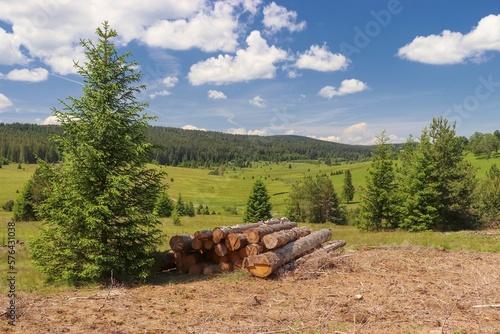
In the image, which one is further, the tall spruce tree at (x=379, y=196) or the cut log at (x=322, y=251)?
the tall spruce tree at (x=379, y=196)

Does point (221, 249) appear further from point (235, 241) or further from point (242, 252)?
point (242, 252)

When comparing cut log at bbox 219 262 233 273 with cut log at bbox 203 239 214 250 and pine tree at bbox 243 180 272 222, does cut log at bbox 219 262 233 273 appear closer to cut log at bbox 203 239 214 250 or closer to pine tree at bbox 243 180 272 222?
cut log at bbox 203 239 214 250

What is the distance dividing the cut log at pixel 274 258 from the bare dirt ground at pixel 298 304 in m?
0.35

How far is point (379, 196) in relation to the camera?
33281 millimetres

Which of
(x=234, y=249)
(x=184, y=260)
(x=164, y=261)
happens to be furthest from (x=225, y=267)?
(x=164, y=261)

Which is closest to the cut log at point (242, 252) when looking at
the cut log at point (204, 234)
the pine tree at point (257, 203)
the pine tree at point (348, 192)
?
the cut log at point (204, 234)

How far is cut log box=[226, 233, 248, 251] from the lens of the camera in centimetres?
1212

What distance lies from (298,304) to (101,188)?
23.9 feet

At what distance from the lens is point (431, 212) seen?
3078 cm

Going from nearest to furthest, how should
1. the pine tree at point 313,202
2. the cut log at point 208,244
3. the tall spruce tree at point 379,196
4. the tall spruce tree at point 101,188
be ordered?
1. the tall spruce tree at point 101,188
2. the cut log at point 208,244
3. the tall spruce tree at point 379,196
4. the pine tree at point 313,202

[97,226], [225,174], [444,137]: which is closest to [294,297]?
[97,226]

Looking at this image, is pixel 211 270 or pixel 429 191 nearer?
pixel 211 270

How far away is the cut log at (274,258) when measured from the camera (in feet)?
36.3

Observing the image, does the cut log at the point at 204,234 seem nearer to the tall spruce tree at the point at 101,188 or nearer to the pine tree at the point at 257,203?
the tall spruce tree at the point at 101,188
